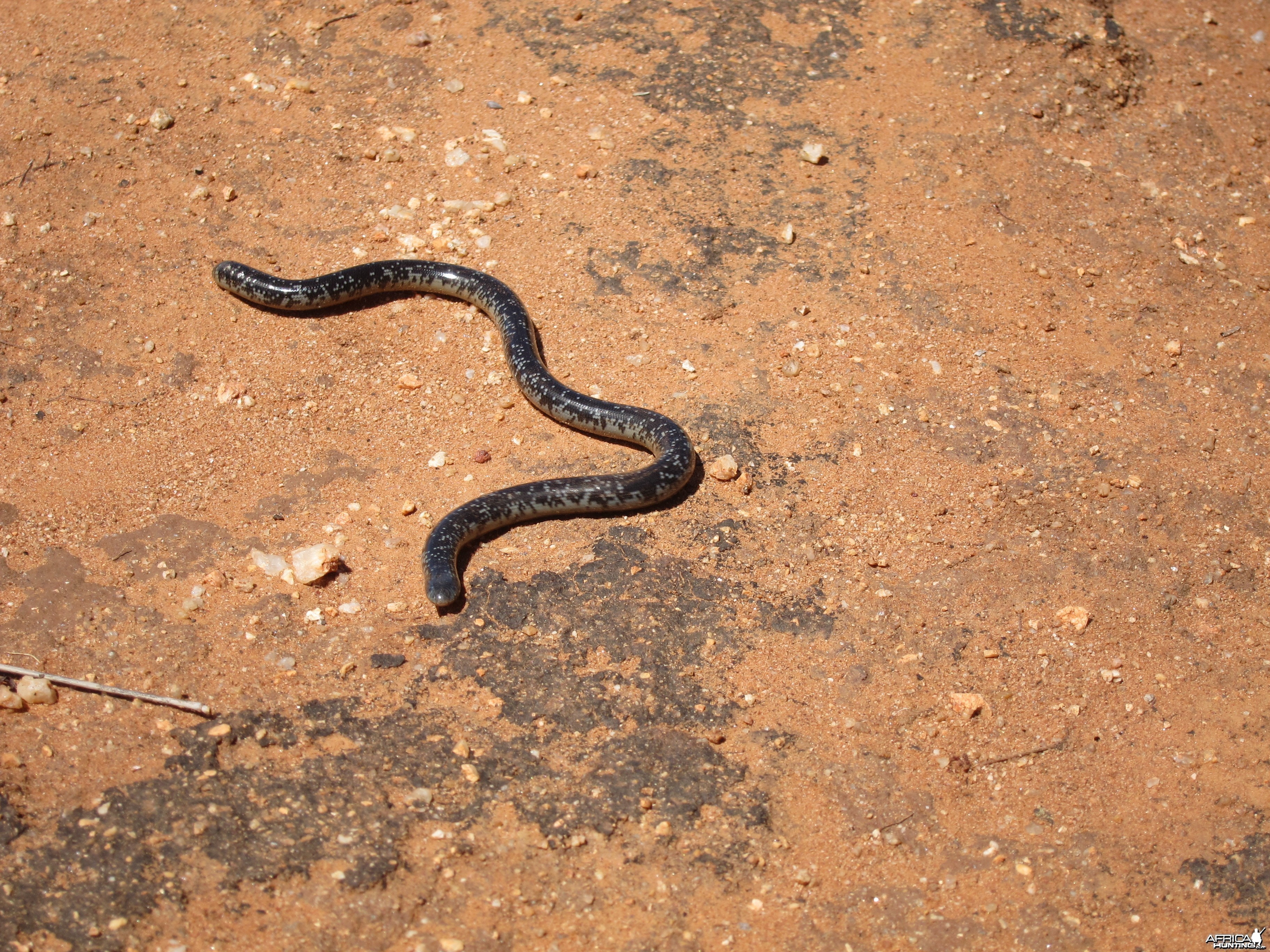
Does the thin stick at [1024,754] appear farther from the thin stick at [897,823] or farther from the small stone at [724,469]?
the small stone at [724,469]

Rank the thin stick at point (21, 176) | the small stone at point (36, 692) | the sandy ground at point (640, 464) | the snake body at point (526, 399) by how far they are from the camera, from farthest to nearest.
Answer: the thin stick at point (21, 176) < the snake body at point (526, 399) < the small stone at point (36, 692) < the sandy ground at point (640, 464)

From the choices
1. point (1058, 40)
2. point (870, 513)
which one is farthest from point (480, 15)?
point (870, 513)

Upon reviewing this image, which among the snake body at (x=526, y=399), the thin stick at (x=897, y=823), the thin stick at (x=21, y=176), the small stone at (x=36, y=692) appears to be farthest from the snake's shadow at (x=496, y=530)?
the thin stick at (x=897, y=823)

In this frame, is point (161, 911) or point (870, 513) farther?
point (870, 513)

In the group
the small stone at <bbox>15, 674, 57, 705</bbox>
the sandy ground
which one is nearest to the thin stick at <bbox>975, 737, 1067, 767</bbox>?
the sandy ground

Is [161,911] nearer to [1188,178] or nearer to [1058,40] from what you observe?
[1188,178]
